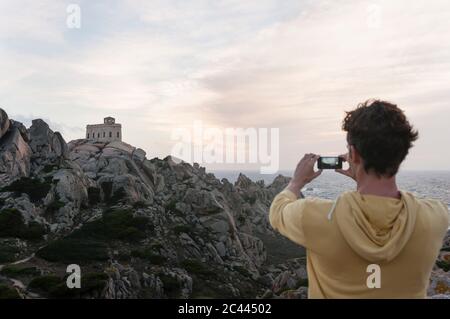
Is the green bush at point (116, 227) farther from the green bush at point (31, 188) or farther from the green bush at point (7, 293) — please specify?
the green bush at point (7, 293)

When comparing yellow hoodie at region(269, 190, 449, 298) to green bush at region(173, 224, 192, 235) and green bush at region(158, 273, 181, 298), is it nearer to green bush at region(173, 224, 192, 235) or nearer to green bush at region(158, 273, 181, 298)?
green bush at region(158, 273, 181, 298)

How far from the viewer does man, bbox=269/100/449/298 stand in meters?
2.87

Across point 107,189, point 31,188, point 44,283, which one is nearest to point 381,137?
point 44,283

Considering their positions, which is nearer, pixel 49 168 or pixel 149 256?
pixel 149 256

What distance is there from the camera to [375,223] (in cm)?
290

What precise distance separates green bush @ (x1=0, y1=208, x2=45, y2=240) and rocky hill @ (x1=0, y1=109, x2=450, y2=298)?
3.2 inches

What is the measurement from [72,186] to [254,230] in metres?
39.3

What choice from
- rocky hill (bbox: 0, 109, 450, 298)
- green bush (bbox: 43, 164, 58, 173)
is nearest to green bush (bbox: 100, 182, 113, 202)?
rocky hill (bbox: 0, 109, 450, 298)

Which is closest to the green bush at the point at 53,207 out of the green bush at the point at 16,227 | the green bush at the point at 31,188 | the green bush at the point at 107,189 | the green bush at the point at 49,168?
the green bush at the point at 31,188

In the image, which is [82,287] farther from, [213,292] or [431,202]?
[431,202]

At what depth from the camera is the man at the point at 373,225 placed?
287 cm

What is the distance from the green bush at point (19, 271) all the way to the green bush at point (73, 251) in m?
3.50

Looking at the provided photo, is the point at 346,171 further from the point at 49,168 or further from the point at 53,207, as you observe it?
the point at 49,168

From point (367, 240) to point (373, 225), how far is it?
0.14 metres
